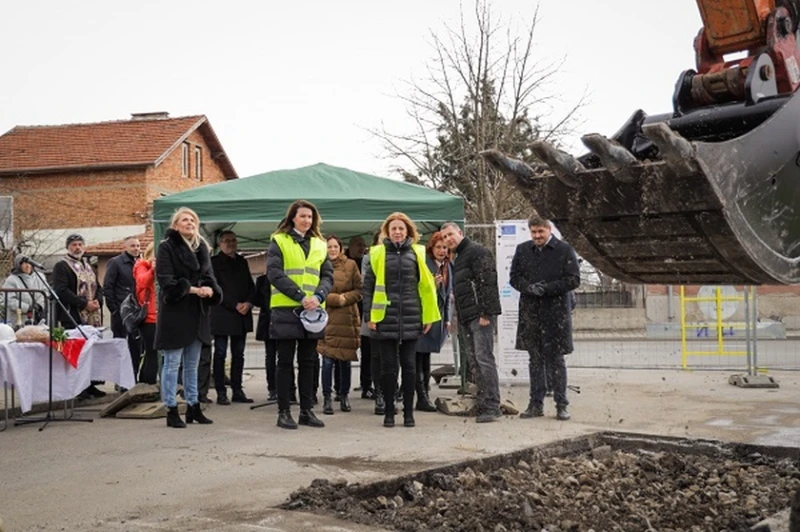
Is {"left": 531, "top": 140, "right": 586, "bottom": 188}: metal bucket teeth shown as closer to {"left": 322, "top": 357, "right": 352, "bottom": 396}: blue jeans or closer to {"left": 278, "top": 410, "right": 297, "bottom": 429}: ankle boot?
{"left": 278, "top": 410, "right": 297, "bottom": 429}: ankle boot

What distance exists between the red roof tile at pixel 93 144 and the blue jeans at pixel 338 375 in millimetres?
30396

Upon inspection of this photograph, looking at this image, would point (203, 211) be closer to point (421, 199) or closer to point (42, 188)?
point (421, 199)

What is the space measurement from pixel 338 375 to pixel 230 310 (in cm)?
150

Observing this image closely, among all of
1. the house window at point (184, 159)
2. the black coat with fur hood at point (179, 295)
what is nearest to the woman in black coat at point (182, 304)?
the black coat with fur hood at point (179, 295)

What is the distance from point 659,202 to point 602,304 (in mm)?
27283

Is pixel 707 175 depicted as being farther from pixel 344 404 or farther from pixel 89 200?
pixel 89 200

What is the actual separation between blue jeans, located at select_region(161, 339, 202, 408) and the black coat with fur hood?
0.38 ft

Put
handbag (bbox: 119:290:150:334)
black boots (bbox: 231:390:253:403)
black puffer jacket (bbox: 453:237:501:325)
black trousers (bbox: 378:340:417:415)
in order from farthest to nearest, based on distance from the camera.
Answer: black boots (bbox: 231:390:253:403), handbag (bbox: 119:290:150:334), black puffer jacket (bbox: 453:237:501:325), black trousers (bbox: 378:340:417:415)

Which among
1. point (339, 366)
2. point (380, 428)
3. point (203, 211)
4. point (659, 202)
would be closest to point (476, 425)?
point (380, 428)

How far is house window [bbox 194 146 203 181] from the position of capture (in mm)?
44312

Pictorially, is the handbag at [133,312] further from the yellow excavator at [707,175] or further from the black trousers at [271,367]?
the yellow excavator at [707,175]

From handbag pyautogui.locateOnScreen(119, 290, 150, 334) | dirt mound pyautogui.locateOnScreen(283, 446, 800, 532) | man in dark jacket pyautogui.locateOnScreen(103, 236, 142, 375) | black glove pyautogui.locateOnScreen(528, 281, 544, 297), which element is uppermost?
man in dark jacket pyautogui.locateOnScreen(103, 236, 142, 375)

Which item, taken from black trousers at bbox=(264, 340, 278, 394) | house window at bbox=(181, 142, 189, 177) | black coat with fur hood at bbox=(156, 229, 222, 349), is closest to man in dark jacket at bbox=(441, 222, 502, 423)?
black coat with fur hood at bbox=(156, 229, 222, 349)

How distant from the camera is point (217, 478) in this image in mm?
6078
